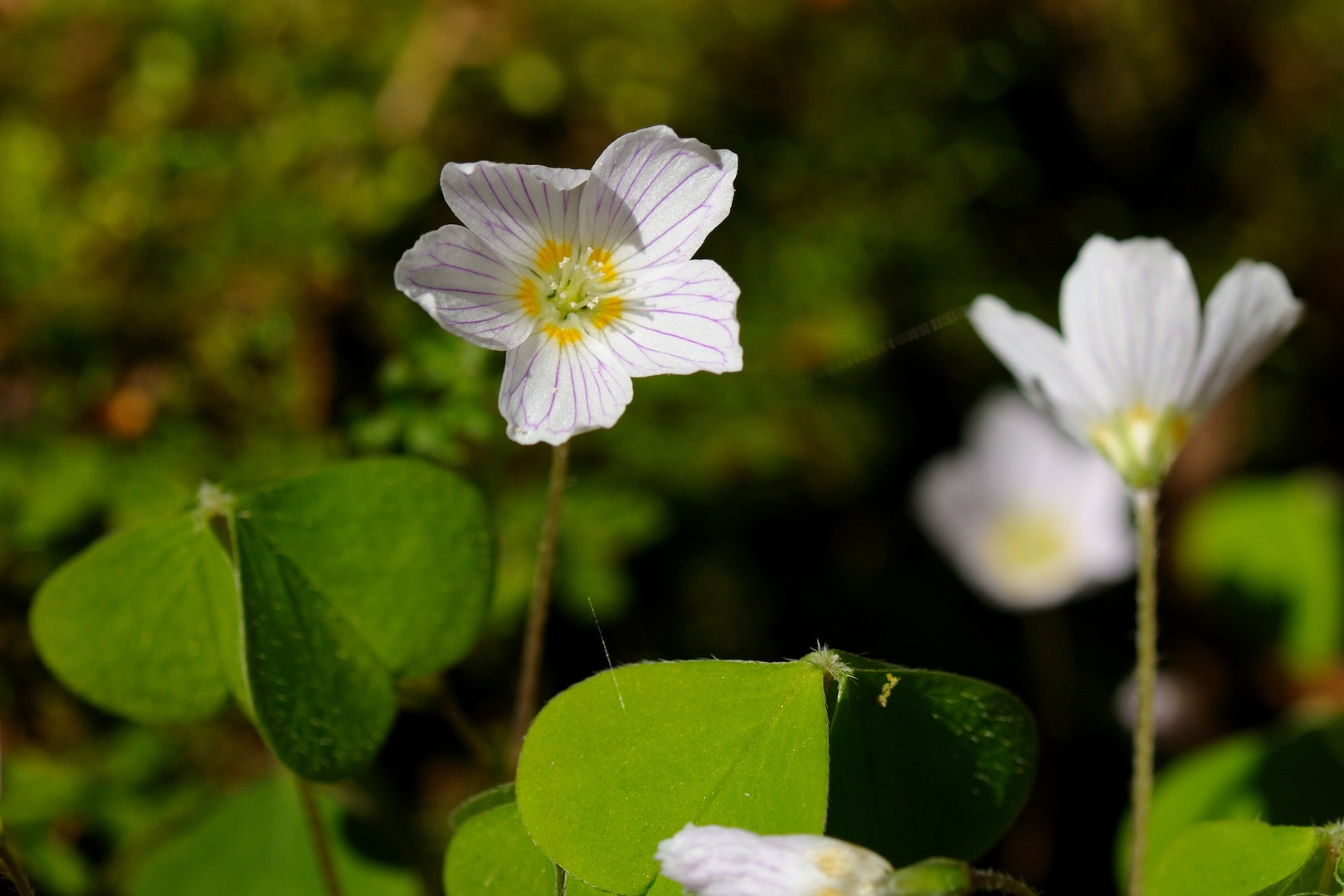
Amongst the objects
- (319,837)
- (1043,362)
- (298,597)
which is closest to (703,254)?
(1043,362)

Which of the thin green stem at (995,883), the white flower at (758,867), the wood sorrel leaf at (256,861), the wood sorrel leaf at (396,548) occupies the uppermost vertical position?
the wood sorrel leaf at (396,548)

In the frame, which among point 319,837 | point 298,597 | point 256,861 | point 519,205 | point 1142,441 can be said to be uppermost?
point 519,205

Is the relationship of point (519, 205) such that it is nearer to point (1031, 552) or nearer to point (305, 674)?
point (305, 674)

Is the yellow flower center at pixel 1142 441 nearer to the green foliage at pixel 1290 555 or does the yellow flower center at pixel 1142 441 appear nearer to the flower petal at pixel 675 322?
the flower petal at pixel 675 322

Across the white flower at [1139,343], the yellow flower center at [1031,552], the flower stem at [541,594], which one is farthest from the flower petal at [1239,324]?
the yellow flower center at [1031,552]

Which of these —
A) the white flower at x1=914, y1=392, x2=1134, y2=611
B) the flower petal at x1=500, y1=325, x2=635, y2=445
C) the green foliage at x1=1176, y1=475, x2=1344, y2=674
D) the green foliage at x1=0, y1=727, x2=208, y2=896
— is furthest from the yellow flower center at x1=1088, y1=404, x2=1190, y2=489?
the green foliage at x1=0, y1=727, x2=208, y2=896
